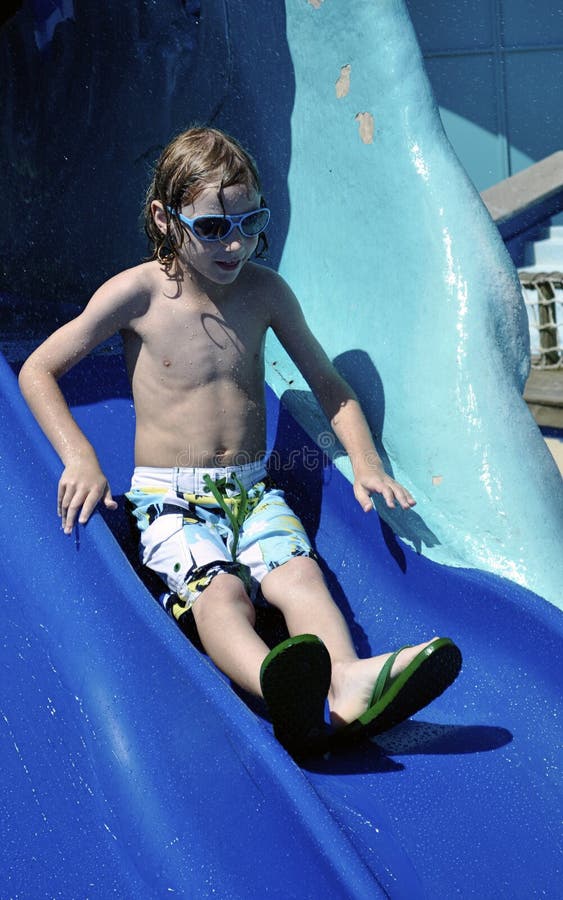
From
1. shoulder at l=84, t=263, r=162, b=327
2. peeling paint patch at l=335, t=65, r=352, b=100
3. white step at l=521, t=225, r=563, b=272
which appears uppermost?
peeling paint patch at l=335, t=65, r=352, b=100

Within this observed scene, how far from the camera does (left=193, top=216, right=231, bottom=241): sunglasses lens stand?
1.72m

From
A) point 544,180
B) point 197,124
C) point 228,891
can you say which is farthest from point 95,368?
point 544,180

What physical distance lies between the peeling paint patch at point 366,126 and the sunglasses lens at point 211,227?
1.56ft

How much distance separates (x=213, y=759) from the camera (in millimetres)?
1303

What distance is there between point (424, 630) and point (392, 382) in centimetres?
48

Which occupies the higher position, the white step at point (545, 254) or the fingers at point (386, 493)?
the fingers at point (386, 493)

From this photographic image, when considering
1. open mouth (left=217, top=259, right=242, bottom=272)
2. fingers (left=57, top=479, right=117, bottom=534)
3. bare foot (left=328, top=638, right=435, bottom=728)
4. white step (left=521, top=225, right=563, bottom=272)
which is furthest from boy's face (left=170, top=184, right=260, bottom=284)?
white step (left=521, top=225, right=563, bottom=272)

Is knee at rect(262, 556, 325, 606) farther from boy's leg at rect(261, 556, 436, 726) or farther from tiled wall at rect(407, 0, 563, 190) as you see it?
tiled wall at rect(407, 0, 563, 190)

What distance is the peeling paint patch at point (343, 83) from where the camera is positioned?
2.08 meters

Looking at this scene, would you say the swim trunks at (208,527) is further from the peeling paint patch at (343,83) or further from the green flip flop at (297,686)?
the peeling paint patch at (343,83)

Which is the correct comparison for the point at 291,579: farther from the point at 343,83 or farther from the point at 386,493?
the point at 343,83

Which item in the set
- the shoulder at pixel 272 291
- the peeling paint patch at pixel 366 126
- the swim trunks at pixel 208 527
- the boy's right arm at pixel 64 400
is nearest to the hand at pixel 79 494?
the boy's right arm at pixel 64 400

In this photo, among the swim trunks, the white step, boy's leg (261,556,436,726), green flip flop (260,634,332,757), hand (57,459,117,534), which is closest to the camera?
green flip flop (260,634,332,757)

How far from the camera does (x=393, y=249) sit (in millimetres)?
2027
